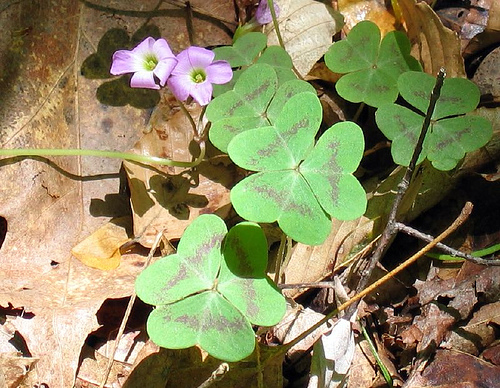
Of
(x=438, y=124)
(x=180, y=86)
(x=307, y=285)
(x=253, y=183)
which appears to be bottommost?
(x=307, y=285)

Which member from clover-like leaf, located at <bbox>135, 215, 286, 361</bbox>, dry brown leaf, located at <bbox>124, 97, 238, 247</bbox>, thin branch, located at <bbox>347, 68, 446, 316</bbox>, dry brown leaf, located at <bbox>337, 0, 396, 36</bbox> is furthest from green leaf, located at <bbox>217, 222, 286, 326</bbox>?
dry brown leaf, located at <bbox>337, 0, 396, 36</bbox>

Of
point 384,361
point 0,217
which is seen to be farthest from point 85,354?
point 384,361

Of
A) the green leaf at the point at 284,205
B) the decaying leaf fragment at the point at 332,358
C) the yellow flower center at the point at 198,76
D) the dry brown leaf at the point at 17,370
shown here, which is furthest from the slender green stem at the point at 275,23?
the dry brown leaf at the point at 17,370

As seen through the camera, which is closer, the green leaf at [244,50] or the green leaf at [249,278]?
the green leaf at [249,278]

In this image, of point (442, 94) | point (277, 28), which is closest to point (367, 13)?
point (277, 28)

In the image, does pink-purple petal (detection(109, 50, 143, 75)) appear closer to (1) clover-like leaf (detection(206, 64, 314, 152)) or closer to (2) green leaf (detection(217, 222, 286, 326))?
(1) clover-like leaf (detection(206, 64, 314, 152))

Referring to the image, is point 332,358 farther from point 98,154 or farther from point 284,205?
point 98,154

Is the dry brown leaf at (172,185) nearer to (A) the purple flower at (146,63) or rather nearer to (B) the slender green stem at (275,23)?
(A) the purple flower at (146,63)
